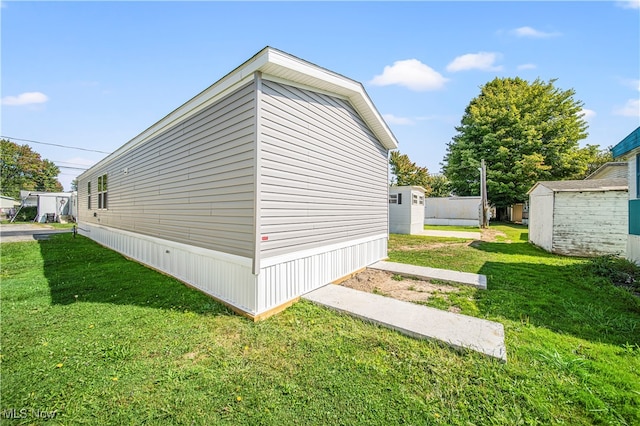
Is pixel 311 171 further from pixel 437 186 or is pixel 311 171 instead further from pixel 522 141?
pixel 437 186

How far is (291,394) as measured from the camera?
2293 mm

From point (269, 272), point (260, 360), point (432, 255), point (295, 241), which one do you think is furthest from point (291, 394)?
point (432, 255)

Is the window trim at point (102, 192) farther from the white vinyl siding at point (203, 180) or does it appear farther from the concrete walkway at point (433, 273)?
the concrete walkway at point (433, 273)

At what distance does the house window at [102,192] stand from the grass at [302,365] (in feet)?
21.2

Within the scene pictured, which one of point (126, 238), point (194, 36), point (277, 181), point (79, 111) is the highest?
point (79, 111)

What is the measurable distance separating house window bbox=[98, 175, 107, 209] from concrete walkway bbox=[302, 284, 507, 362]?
9.94 metres

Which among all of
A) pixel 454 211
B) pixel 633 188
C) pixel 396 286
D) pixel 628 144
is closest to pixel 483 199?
pixel 454 211

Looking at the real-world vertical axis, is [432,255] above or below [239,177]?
below

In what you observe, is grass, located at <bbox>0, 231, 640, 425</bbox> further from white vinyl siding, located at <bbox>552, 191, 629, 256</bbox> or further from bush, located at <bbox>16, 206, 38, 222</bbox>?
bush, located at <bbox>16, 206, 38, 222</bbox>

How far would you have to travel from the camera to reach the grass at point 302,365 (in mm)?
2088

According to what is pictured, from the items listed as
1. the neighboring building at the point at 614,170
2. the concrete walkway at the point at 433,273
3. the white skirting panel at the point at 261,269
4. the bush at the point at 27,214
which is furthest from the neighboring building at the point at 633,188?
the bush at the point at 27,214

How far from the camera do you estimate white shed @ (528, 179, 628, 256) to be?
7871mm

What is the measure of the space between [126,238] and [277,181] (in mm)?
6888

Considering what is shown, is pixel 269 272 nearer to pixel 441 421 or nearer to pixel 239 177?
pixel 239 177
